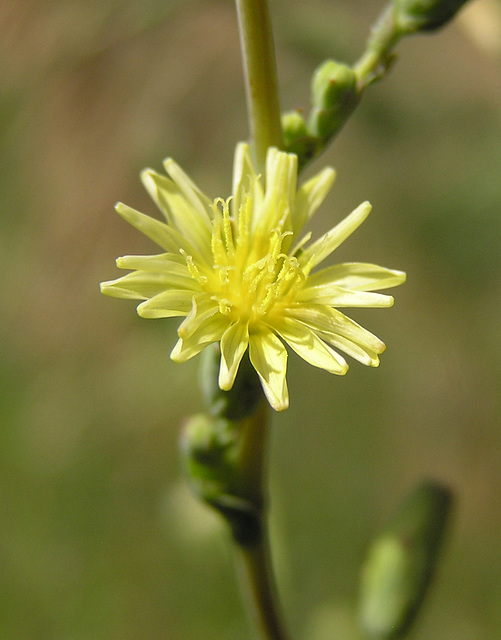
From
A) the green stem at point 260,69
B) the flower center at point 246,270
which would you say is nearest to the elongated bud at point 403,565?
the flower center at point 246,270

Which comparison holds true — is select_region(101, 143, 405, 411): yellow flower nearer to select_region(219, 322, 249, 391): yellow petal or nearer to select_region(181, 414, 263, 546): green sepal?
select_region(219, 322, 249, 391): yellow petal

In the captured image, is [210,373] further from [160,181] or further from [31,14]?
[31,14]

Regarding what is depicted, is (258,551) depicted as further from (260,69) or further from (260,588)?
(260,69)

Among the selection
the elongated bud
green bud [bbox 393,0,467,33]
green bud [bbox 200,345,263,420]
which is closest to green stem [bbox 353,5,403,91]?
green bud [bbox 393,0,467,33]

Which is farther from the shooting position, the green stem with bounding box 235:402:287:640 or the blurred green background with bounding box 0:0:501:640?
the blurred green background with bounding box 0:0:501:640

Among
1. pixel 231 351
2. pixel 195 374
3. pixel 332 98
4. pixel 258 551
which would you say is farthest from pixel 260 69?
pixel 195 374

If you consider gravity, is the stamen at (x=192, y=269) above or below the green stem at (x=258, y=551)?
above

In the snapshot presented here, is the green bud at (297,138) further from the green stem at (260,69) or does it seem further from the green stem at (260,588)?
the green stem at (260,588)
